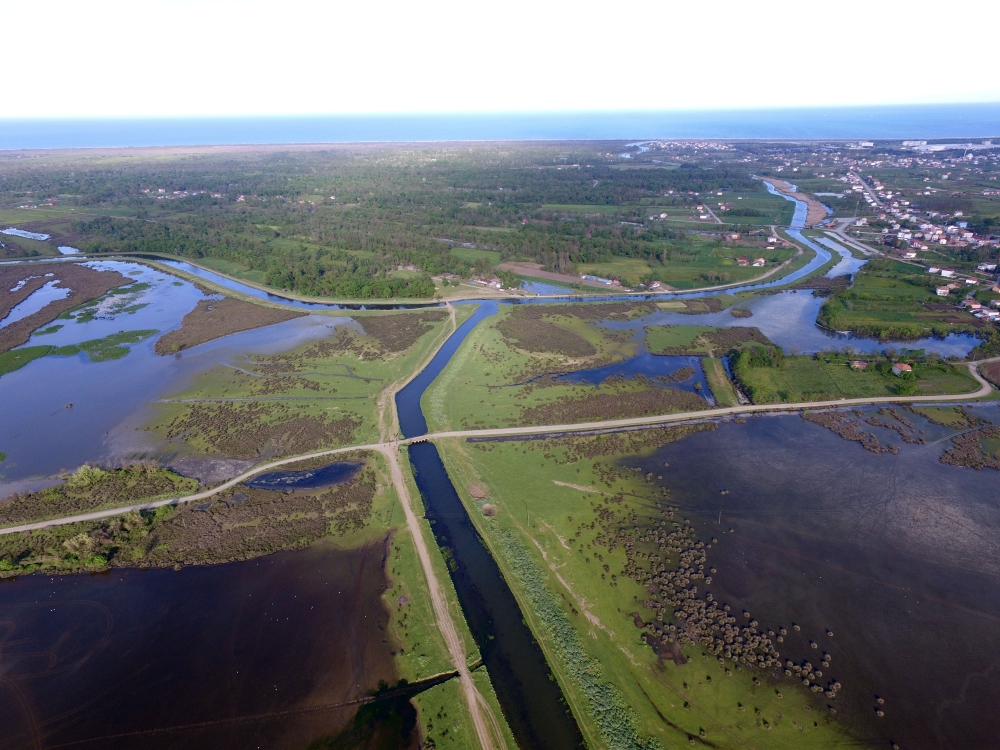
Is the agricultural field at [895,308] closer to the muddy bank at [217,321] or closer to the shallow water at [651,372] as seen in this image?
the shallow water at [651,372]

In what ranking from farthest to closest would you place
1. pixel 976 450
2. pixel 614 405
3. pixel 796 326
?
pixel 796 326
pixel 614 405
pixel 976 450

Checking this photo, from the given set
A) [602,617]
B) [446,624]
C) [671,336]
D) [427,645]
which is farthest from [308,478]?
[671,336]

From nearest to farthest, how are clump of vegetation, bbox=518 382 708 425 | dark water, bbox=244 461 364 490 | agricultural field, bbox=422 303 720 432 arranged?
dark water, bbox=244 461 364 490
clump of vegetation, bbox=518 382 708 425
agricultural field, bbox=422 303 720 432

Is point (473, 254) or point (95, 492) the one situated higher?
point (473, 254)

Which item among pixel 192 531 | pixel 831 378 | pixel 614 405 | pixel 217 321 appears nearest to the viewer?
pixel 192 531

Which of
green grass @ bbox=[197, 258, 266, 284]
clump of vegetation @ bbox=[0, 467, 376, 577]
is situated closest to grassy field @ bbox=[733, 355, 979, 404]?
clump of vegetation @ bbox=[0, 467, 376, 577]

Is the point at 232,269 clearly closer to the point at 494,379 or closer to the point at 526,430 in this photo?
the point at 494,379

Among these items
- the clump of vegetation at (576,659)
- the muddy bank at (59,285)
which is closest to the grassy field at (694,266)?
the clump of vegetation at (576,659)

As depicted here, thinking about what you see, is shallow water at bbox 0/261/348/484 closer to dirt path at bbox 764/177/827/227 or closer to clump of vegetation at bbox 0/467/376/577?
clump of vegetation at bbox 0/467/376/577
